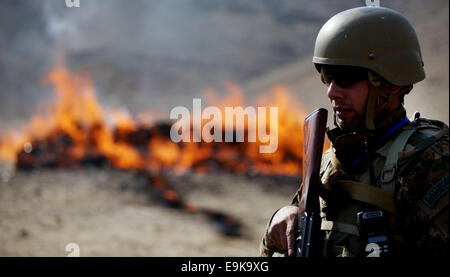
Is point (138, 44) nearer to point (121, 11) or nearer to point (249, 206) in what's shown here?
point (121, 11)

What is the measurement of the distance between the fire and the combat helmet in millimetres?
9602

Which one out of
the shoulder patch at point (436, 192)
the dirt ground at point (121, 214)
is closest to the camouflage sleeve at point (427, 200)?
the shoulder patch at point (436, 192)

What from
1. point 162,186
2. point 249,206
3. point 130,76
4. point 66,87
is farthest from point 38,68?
point 249,206

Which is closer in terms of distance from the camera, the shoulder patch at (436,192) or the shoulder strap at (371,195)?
the shoulder patch at (436,192)

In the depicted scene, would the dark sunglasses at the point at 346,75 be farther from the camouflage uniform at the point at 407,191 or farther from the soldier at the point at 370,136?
the camouflage uniform at the point at 407,191

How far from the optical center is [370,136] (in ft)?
7.27

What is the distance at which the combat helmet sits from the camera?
2.25 m

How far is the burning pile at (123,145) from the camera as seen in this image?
40.0 feet

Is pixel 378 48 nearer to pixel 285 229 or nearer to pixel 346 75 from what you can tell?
pixel 346 75

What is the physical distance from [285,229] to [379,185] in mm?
573

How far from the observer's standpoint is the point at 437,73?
992 cm

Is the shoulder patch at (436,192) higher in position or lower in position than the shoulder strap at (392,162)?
lower

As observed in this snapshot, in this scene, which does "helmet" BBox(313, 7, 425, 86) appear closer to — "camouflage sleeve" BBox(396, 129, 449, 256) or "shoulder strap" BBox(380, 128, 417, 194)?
"shoulder strap" BBox(380, 128, 417, 194)

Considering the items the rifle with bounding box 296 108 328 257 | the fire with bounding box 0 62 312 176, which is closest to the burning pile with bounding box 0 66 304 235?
the fire with bounding box 0 62 312 176
